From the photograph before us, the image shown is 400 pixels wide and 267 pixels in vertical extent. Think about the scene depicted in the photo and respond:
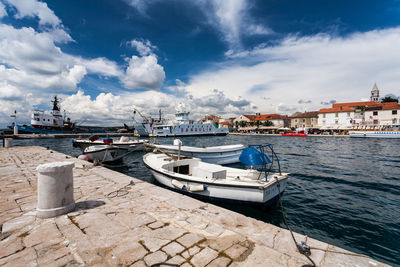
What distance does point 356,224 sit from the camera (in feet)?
19.7

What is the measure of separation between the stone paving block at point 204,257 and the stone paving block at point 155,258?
421mm

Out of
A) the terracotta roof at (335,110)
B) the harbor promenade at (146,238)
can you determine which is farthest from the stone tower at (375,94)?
the harbor promenade at (146,238)

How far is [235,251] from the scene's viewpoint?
2719mm

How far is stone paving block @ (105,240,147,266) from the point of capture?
8.17ft

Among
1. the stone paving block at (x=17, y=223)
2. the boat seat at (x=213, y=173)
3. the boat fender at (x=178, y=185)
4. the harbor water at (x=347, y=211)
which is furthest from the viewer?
the boat fender at (x=178, y=185)

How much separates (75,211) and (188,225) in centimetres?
272

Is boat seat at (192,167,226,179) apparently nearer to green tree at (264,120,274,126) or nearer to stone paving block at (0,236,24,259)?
stone paving block at (0,236,24,259)

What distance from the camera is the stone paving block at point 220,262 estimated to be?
2.43 metres

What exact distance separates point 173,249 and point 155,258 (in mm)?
314

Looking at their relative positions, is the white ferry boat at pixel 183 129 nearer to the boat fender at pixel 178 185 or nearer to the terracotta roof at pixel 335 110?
the terracotta roof at pixel 335 110

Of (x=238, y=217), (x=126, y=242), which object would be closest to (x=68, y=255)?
(x=126, y=242)

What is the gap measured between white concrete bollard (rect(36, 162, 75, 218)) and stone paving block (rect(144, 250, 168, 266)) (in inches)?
102

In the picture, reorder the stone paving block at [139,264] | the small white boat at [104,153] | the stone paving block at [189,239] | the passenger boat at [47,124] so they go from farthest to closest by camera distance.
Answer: the passenger boat at [47,124], the small white boat at [104,153], the stone paving block at [189,239], the stone paving block at [139,264]

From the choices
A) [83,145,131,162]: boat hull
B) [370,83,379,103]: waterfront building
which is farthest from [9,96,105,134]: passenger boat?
[370,83,379,103]: waterfront building
